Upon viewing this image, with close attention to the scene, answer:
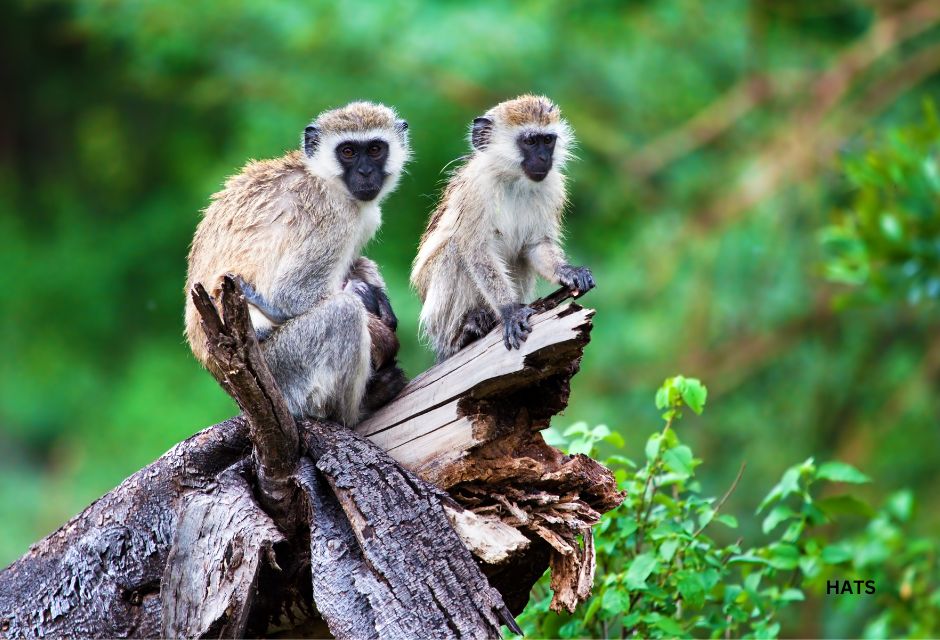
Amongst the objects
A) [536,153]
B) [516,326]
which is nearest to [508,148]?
[536,153]

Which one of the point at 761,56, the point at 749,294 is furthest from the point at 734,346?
the point at 761,56

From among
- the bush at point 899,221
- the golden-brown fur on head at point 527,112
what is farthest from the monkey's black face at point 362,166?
the bush at point 899,221

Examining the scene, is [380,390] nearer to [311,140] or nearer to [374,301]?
[374,301]

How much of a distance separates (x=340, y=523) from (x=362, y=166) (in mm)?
1634

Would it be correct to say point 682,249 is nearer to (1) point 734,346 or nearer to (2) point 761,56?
(1) point 734,346

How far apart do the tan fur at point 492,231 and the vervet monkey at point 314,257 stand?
0.27m

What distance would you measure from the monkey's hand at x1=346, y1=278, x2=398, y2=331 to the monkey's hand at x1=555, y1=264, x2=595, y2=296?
30.3 inches

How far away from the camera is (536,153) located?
5270 millimetres

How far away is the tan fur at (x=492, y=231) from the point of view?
16.7 feet

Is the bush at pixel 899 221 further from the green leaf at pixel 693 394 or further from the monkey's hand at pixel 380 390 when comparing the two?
the monkey's hand at pixel 380 390

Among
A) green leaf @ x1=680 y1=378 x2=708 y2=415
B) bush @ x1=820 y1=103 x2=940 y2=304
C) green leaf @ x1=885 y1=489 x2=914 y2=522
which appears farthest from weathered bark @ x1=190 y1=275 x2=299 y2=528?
bush @ x1=820 y1=103 x2=940 y2=304

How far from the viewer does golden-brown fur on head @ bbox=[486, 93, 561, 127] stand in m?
5.32

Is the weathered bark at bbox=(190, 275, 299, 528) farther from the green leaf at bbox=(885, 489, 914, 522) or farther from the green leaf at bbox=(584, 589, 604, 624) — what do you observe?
the green leaf at bbox=(885, 489, 914, 522)

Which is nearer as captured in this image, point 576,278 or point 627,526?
point 627,526
